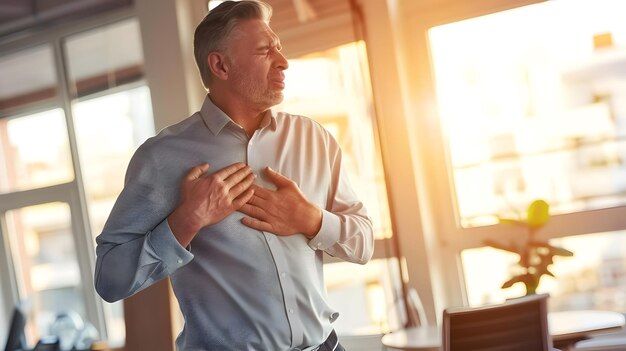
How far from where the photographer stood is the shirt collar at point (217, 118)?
1881 millimetres

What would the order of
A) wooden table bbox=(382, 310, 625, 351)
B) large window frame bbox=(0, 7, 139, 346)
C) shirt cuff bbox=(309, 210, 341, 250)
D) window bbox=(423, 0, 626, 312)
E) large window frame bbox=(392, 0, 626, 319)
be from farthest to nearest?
large window frame bbox=(0, 7, 139, 346) → large window frame bbox=(392, 0, 626, 319) → window bbox=(423, 0, 626, 312) → wooden table bbox=(382, 310, 625, 351) → shirt cuff bbox=(309, 210, 341, 250)

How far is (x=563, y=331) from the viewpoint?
11.0 feet

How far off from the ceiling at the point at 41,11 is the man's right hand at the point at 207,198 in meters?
4.37

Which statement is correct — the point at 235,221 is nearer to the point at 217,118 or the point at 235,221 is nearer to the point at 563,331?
the point at 217,118

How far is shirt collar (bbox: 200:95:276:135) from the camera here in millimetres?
1881

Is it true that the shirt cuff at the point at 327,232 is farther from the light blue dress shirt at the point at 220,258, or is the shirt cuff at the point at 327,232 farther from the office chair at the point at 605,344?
the office chair at the point at 605,344

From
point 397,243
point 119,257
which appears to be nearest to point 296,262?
point 119,257

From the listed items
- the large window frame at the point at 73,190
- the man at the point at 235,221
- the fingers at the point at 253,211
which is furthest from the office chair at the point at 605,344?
the large window frame at the point at 73,190

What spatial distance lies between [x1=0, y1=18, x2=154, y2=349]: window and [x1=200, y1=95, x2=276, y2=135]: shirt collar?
3.91 meters

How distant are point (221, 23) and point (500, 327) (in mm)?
1397

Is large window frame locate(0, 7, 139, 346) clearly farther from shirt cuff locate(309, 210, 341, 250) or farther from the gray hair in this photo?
shirt cuff locate(309, 210, 341, 250)

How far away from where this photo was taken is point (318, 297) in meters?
1.81

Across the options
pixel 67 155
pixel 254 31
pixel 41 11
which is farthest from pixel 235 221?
pixel 41 11

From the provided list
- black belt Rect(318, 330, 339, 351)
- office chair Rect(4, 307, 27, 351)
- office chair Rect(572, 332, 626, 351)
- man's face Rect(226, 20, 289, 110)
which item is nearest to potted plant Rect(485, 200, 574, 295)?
office chair Rect(572, 332, 626, 351)
